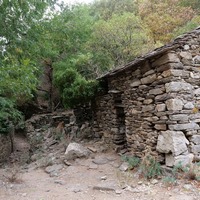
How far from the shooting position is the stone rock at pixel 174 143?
14.5 feet

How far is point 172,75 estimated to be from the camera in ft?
14.8

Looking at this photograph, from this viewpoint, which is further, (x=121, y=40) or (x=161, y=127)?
(x=121, y=40)

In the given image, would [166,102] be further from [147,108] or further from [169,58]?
[169,58]

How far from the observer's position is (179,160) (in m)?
4.41

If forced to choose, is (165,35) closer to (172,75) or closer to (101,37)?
(101,37)

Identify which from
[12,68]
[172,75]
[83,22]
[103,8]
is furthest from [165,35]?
[12,68]

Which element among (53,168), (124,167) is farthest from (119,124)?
(53,168)

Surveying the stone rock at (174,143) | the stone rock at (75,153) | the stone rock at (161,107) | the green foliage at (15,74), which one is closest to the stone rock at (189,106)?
the stone rock at (161,107)

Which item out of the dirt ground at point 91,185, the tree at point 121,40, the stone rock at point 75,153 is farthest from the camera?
the tree at point 121,40

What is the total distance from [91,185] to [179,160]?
6.30 ft

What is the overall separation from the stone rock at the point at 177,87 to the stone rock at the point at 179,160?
1.36 metres

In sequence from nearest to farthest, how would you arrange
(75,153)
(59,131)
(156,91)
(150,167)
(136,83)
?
1. (150,167)
2. (156,91)
3. (136,83)
4. (75,153)
5. (59,131)

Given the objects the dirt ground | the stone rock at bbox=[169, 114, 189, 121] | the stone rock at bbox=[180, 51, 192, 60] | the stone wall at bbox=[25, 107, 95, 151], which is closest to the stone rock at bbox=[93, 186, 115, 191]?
the dirt ground

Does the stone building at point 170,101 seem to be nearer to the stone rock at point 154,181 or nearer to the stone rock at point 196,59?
the stone rock at point 196,59
